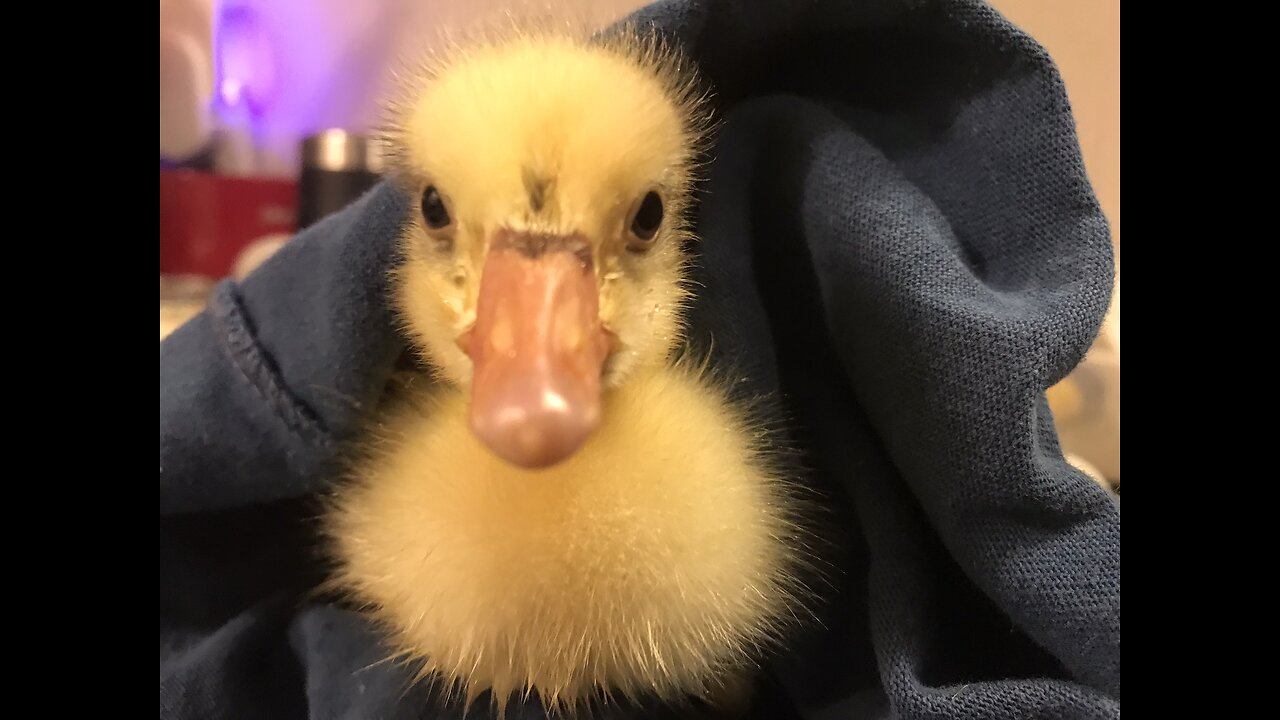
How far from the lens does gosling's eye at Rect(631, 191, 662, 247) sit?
1.51 feet

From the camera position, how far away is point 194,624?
620 mm

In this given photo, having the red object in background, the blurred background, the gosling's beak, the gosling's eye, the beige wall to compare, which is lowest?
the red object in background

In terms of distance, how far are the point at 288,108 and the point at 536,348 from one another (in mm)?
1000

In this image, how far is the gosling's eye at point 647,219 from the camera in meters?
0.46

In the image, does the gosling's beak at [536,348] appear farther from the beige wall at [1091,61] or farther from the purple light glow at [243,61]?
the purple light glow at [243,61]

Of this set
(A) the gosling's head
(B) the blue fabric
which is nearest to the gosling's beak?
(A) the gosling's head

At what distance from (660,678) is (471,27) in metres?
0.43

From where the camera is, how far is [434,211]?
47 centimetres

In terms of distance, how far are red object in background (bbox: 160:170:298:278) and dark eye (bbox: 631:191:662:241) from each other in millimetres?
785

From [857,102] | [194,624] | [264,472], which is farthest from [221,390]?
[857,102]

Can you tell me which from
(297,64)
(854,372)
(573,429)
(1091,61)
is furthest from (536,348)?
(297,64)

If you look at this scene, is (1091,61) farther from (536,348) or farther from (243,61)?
(243,61)

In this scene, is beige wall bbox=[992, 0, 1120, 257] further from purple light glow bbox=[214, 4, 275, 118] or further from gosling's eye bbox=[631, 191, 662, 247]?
purple light glow bbox=[214, 4, 275, 118]
